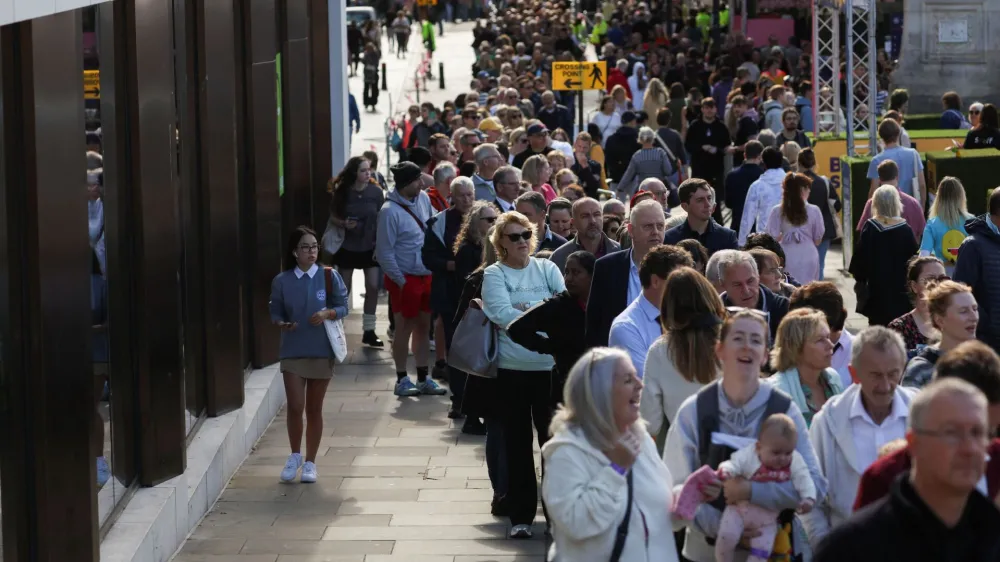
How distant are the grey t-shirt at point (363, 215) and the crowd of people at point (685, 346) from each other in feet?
0.07

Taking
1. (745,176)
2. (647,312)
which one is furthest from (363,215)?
(647,312)

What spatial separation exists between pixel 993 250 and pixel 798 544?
4719mm

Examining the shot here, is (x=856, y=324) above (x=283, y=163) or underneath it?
underneath

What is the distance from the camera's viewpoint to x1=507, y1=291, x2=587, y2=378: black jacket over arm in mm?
9227

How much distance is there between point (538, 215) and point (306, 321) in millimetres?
1921

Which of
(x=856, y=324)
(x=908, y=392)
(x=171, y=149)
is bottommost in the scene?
(x=856, y=324)

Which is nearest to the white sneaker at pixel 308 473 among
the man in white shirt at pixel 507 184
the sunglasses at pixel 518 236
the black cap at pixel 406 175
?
the sunglasses at pixel 518 236

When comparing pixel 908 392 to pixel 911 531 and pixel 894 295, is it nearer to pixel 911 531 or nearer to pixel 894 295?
pixel 911 531

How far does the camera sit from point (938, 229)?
12938 mm

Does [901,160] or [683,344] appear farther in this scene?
[901,160]

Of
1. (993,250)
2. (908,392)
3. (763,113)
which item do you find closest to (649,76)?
(763,113)

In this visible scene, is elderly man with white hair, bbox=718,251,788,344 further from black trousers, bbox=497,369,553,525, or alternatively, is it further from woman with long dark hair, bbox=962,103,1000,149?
woman with long dark hair, bbox=962,103,1000,149

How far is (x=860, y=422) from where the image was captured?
6391mm

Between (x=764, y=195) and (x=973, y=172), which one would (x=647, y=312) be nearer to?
(x=764, y=195)
